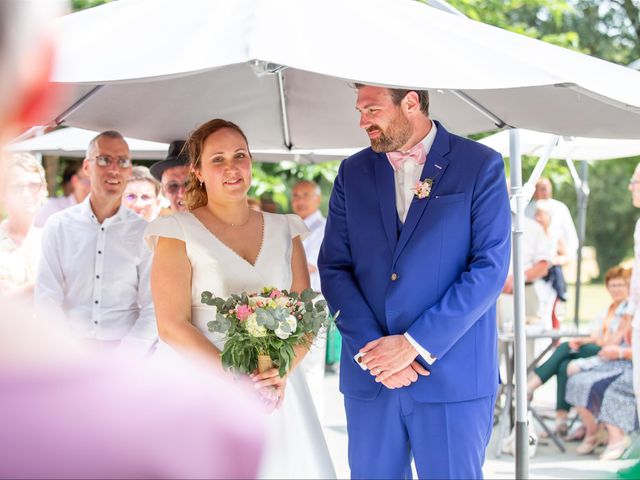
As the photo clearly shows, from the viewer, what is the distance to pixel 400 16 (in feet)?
11.0

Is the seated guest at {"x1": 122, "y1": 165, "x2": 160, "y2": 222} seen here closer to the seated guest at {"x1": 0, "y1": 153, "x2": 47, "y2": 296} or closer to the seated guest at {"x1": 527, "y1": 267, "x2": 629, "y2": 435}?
the seated guest at {"x1": 0, "y1": 153, "x2": 47, "y2": 296}

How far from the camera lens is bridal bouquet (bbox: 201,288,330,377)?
370 cm

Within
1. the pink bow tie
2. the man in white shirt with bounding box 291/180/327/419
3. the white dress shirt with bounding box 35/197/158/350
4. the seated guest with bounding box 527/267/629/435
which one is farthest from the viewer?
the seated guest with bounding box 527/267/629/435

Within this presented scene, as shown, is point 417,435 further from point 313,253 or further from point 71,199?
point 71,199

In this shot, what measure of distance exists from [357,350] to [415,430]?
1.42ft

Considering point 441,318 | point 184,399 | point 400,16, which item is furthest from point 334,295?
point 184,399

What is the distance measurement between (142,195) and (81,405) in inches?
264

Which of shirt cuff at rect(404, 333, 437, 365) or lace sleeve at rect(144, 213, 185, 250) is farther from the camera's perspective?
lace sleeve at rect(144, 213, 185, 250)

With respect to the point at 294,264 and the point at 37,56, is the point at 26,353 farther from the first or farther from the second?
the point at 294,264

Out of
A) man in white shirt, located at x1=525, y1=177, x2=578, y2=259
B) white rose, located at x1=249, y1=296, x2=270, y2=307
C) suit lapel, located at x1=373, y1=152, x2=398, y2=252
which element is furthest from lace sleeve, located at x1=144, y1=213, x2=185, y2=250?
man in white shirt, located at x1=525, y1=177, x2=578, y2=259

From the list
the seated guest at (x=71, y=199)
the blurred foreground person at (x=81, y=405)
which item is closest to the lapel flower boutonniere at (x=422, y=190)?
the blurred foreground person at (x=81, y=405)

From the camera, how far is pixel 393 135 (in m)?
4.15

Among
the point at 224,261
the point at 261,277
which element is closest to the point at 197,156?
the point at 224,261

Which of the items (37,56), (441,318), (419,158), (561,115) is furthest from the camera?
(561,115)
